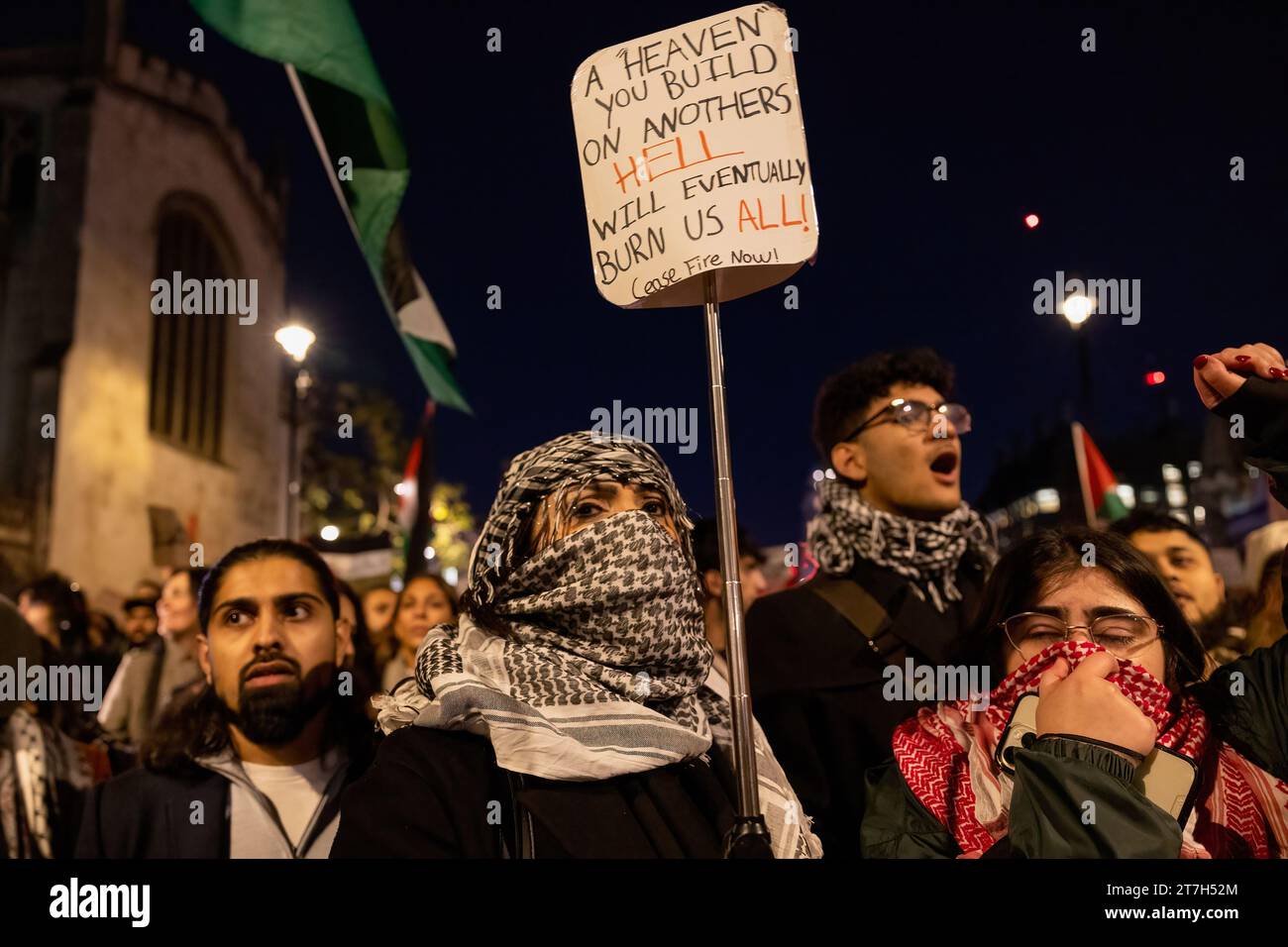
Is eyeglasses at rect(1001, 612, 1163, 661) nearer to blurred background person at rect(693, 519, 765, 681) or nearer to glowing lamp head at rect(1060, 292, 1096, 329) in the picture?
blurred background person at rect(693, 519, 765, 681)

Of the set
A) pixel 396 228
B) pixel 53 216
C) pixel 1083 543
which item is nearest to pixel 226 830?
pixel 1083 543

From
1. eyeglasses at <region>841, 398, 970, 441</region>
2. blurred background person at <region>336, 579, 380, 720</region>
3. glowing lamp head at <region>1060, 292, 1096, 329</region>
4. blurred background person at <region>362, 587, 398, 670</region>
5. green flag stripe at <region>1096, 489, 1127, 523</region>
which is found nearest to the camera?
blurred background person at <region>336, 579, 380, 720</region>

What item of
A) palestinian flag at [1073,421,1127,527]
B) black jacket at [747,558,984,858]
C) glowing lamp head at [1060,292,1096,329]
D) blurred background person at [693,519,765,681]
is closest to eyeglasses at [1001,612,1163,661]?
black jacket at [747,558,984,858]

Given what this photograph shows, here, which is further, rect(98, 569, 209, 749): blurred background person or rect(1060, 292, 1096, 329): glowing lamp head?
rect(1060, 292, 1096, 329): glowing lamp head

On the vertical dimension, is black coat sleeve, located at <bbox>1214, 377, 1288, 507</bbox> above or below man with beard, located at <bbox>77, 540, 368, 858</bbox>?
above

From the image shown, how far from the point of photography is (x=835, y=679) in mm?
3227

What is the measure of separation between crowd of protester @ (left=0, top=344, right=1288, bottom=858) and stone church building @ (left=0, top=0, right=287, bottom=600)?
1645 cm

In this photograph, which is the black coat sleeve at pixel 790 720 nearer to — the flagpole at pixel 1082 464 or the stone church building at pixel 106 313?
the flagpole at pixel 1082 464

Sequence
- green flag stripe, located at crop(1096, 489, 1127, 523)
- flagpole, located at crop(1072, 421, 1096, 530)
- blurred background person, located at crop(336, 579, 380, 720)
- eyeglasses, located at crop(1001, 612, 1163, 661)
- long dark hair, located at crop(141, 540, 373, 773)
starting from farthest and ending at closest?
1. green flag stripe, located at crop(1096, 489, 1127, 523)
2. flagpole, located at crop(1072, 421, 1096, 530)
3. blurred background person, located at crop(336, 579, 380, 720)
4. long dark hair, located at crop(141, 540, 373, 773)
5. eyeglasses, located at crop(1001, 612, 1163, 661)

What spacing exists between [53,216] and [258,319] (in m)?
7.73

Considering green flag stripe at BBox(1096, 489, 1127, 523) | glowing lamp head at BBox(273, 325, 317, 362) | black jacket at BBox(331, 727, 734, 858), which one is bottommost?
black jacket at BBox(331, 727, 734, 858)

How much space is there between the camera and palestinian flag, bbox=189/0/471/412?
4602 mm

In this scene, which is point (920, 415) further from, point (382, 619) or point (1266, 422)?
point (382, 619)

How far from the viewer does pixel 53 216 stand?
2148 cm
